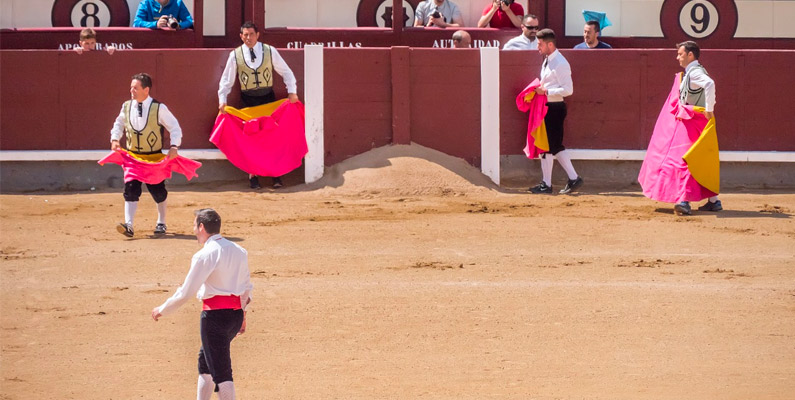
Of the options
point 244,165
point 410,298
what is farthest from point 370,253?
point 244,165

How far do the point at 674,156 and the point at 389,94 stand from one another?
3.10m

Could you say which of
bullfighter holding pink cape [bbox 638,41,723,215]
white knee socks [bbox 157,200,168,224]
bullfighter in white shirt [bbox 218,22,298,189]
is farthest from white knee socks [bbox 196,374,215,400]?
bullfighter in white shirt [bbox 218,22,298,189]

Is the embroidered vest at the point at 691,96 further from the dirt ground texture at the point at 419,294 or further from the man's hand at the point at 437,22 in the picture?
the man's hand at the point at 437,22

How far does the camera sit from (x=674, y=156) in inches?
444

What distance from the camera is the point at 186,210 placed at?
37.6 feet

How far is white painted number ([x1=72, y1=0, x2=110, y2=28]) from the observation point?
1501 cm

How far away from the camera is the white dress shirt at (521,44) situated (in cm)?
1331

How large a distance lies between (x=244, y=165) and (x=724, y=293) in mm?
5836

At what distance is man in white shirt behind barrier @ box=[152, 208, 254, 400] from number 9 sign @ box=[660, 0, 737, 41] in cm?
1080

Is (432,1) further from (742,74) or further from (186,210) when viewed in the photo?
(186,210)

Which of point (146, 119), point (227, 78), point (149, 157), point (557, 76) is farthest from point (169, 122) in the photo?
point (557, 76)

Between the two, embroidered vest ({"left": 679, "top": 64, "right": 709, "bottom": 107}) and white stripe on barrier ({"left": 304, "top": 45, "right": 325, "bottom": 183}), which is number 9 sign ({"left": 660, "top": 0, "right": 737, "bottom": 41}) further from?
white stripe on barrier ({"left": 304, "top": 45, "right": 325, "bottom": 183})

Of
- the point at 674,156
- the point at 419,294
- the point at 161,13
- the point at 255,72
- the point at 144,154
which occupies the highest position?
the point at 161,13

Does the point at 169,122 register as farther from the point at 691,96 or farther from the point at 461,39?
the point at 691,96
